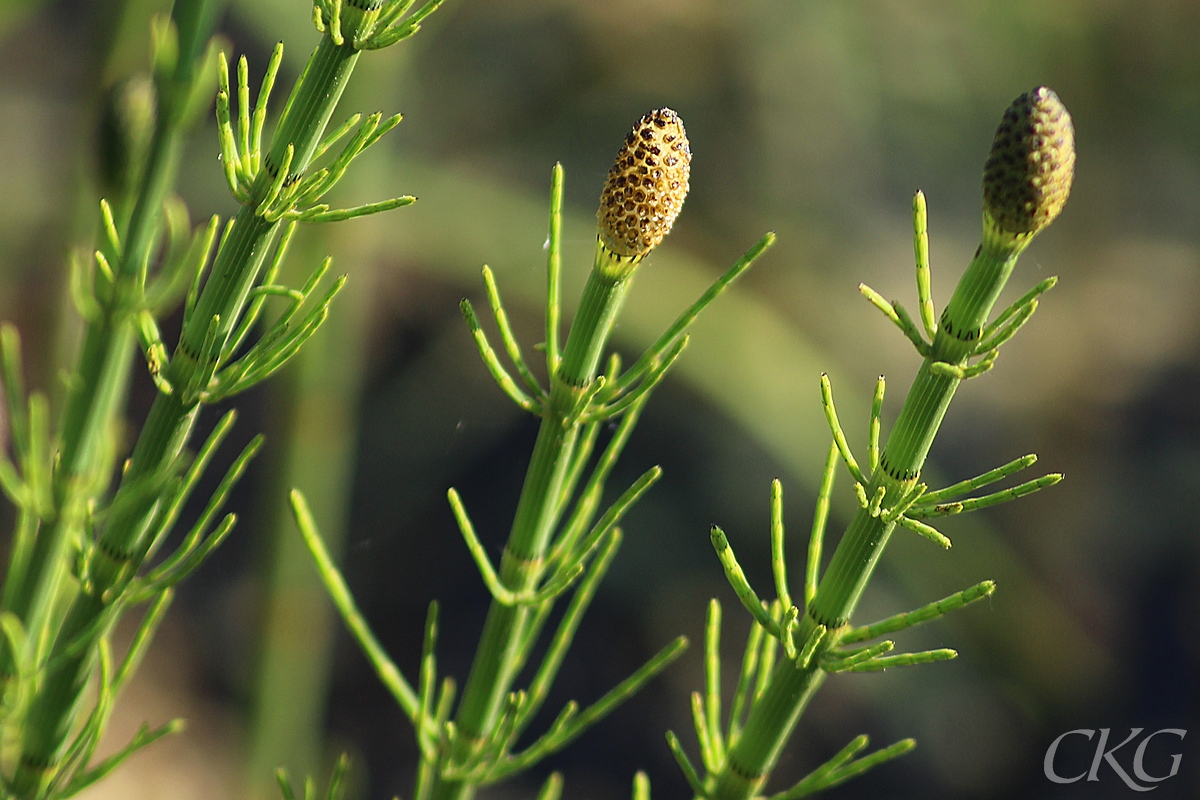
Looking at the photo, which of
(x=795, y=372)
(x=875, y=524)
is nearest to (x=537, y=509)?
(x=875, y=524)

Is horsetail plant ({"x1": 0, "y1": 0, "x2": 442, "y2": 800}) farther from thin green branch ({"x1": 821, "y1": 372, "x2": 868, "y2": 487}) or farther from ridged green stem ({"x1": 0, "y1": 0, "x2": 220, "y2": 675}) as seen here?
thin green branch ({"x1": 821, "y1": 372, "x2": 868, "y2": 487})

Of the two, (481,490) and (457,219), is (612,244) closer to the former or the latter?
(457,219)

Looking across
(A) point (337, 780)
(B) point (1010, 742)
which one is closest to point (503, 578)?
(A) point (337, 780)

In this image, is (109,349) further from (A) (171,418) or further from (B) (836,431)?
(B) (836,431)

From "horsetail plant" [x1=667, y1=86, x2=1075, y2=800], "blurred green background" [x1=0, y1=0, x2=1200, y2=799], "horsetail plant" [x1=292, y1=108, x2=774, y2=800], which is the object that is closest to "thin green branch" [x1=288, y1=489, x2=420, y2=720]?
"horsetail plant" [x1=292, y1=108, x2=774, y2=800]

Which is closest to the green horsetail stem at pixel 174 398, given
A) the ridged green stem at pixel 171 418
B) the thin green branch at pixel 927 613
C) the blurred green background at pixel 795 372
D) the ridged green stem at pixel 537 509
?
the ridged green stem at pixel 171 418

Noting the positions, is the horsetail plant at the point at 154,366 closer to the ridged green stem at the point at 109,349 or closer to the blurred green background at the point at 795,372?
the ridged green stem at the point at 109,349
